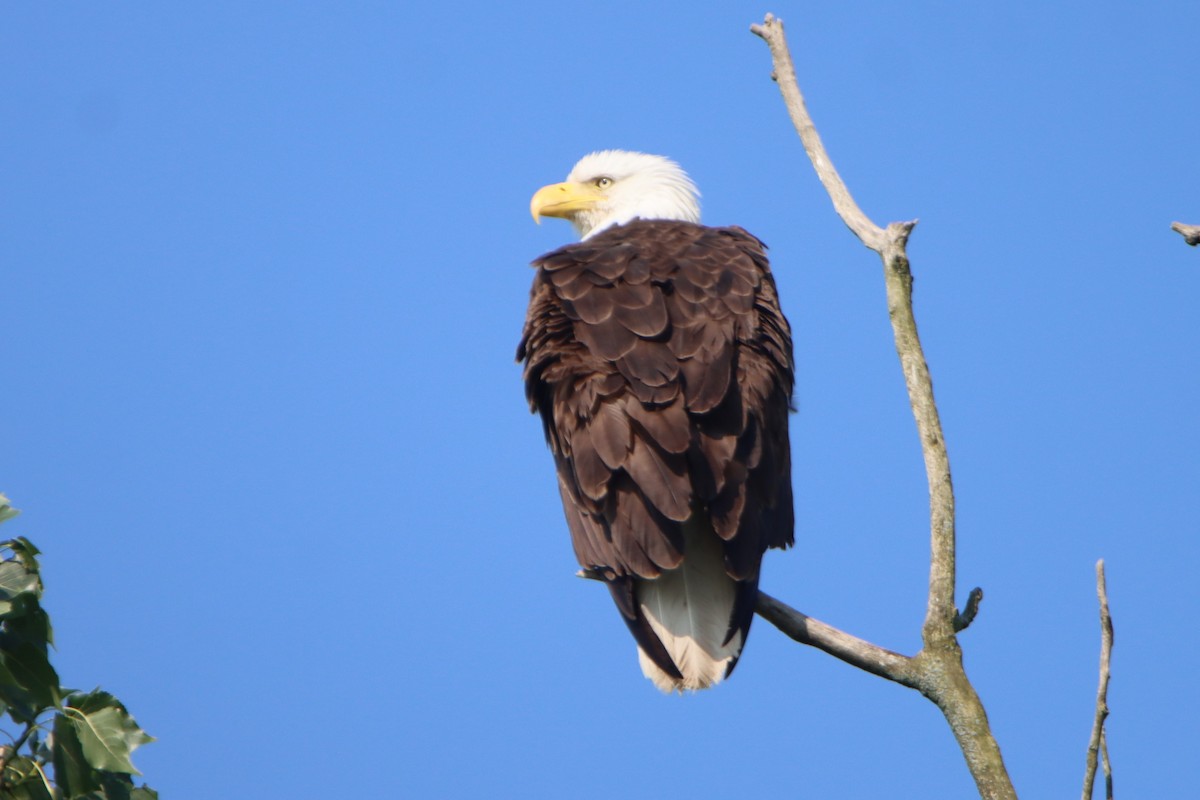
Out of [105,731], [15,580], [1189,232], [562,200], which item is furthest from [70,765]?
[562,200]

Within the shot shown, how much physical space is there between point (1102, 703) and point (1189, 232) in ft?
4.27

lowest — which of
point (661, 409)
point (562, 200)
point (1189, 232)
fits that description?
point (1189, 232)

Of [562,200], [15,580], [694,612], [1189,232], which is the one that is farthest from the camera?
[562,200]

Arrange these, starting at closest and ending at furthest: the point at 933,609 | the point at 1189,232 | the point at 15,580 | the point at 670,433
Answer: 1. the point at 15,580
2. the point at 1189,232
3. the point at 933,609
4. the point at 670,433

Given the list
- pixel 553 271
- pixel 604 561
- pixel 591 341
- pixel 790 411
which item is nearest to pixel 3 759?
pixel 604 561

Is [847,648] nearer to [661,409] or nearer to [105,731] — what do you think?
[661,409]

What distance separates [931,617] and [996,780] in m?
0.54

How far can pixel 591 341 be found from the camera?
547cm

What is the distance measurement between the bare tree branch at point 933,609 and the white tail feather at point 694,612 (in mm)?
433

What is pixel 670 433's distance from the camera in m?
5.05

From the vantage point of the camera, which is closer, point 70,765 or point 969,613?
point 70,765

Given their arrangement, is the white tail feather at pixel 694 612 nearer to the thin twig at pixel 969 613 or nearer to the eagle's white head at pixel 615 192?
the thin twig at pixel 969 613

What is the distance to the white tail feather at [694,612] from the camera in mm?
5070

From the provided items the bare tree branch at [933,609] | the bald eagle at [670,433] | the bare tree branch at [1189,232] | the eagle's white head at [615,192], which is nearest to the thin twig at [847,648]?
the bare tree branch at [933,609]
